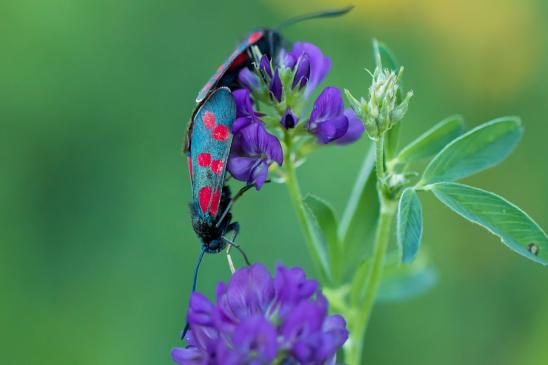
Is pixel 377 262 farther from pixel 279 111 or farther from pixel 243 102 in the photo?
pixel 243 102

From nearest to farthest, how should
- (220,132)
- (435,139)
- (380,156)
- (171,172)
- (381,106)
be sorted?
(381,106)
(380,156)
(220,132)
(435,139)
(171,172)

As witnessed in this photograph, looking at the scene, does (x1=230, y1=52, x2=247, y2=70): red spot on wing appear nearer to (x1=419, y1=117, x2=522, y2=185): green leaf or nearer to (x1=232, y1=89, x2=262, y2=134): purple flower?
(x1=232, y1=89, x2=262, y2=134): purple flower

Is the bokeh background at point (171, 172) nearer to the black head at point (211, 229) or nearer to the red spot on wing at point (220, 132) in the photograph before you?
the black head at point (211, 229)

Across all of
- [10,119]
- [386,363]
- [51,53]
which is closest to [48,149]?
[10,119]

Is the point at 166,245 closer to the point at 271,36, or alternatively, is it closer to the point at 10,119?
the point at 10,119

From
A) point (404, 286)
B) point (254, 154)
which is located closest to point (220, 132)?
point (254, 154)

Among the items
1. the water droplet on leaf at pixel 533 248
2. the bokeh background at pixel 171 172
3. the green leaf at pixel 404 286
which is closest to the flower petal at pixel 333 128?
the water droplet on leaf at pixel 533 248
